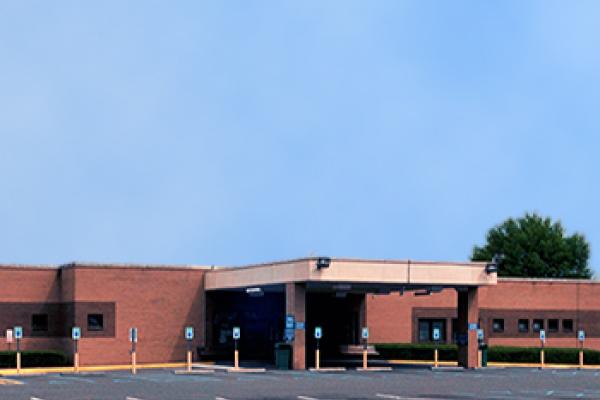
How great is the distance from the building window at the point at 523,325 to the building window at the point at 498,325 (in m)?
1.26

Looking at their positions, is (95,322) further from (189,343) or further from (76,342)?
(189,343)

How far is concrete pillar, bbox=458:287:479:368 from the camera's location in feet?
170

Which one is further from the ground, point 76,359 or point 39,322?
point 39,322

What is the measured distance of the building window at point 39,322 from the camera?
54188 millimetres

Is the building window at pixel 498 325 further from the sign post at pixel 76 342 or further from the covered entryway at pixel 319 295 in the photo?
the sign post at pixel 76 342

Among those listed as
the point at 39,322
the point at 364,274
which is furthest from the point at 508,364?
the point at 39,322

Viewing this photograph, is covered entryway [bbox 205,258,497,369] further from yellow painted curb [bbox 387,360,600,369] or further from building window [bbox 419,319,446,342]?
building window [bbox 419,319,446,342]

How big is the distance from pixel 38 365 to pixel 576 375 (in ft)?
82.8

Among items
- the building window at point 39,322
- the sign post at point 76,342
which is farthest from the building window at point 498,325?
the building window at point 39,322

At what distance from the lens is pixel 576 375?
4600cm

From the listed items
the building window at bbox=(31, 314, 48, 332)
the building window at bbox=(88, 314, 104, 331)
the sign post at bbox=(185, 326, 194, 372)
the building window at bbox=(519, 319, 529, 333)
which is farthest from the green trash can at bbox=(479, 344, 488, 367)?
the building window at bbox=(31, 314, 48, 332)

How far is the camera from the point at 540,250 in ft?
302

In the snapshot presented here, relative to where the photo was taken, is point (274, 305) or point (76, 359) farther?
point (274, 305)

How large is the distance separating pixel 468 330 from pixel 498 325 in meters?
11.2
